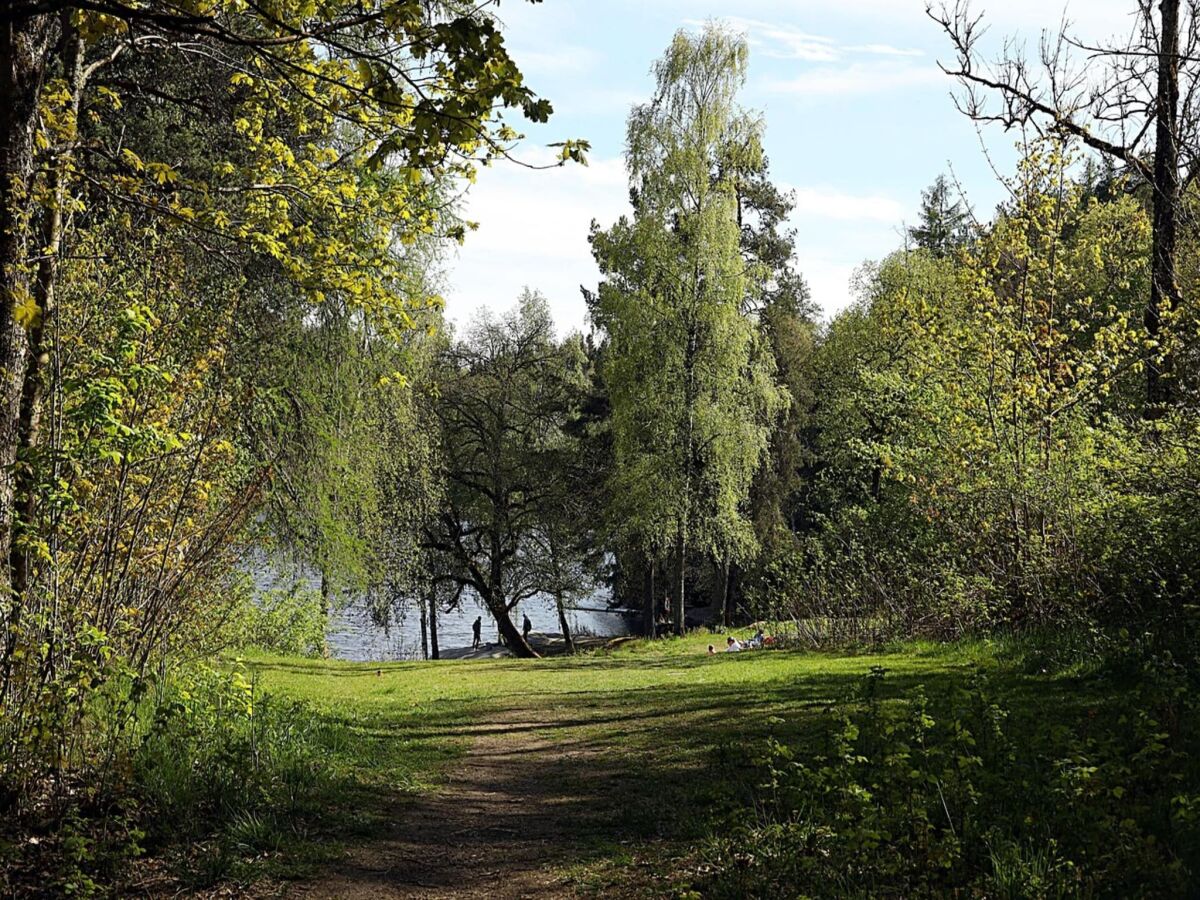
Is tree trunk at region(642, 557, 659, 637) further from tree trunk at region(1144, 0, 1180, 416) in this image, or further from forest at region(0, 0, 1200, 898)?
tree trunk at region(1144, 0, 1180, 416)

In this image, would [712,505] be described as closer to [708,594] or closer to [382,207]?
[382,207]

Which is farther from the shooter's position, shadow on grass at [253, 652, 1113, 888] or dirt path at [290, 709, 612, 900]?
shadow on grass at [253, 652, 1113, 888]

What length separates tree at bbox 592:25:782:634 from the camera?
23109 millimetres

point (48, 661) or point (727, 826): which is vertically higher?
point (48, 661)

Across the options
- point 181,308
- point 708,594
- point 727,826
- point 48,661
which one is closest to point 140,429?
point 48,661

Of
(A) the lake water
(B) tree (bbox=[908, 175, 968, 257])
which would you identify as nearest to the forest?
(A) the lake water

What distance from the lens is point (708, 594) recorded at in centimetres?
4325

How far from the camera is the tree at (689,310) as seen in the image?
23.1 metres

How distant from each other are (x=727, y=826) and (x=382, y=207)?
5.43m

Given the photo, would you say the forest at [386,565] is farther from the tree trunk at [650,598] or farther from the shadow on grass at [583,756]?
the tree trunk at [650,598]

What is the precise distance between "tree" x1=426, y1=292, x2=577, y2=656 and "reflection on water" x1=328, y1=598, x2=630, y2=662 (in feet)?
10.5

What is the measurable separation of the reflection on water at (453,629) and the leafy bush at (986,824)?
2637 cm

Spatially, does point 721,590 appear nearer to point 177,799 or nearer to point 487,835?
point 487,835

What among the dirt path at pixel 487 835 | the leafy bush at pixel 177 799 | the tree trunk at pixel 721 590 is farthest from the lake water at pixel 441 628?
the leafy bush at pixel 177 799
